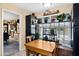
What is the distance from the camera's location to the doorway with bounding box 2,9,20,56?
1465mm

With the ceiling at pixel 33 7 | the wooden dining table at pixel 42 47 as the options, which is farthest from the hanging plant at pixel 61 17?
the wooden dining table at pixel 42 47

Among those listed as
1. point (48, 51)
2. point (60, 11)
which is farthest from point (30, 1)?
point (48, 51)

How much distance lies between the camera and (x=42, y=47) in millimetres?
1502

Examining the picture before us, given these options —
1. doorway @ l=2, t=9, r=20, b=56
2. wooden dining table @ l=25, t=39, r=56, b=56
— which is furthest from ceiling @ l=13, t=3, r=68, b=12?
wooden dining table @ l=25, t=39, r=56, b=56

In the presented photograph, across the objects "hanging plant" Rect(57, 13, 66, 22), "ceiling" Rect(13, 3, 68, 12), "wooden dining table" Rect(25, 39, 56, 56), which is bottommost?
"wooden dining table" Rect(25, 39, 56, 56)

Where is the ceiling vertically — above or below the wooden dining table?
above

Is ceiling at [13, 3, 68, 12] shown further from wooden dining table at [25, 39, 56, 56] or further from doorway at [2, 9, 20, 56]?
wooden dining table at [25, 39, 56, 56]

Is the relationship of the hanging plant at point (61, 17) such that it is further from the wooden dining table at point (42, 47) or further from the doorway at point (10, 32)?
the doorway at point (10, 32)

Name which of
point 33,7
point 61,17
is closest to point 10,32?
point 33,7

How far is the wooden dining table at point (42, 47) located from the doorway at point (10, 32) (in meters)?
0.19

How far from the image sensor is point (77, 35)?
4.92 ft

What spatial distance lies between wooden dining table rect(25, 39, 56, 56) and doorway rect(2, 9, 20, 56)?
0.63ft

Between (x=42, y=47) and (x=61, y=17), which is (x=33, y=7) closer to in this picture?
(x=61, y=17)

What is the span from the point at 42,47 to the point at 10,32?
535 millimetres
